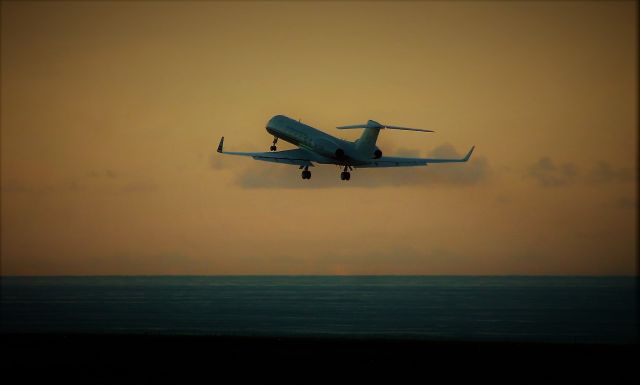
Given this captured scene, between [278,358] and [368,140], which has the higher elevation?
[368,140]

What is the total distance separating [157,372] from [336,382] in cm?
1879

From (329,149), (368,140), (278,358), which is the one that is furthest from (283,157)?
(278,358)

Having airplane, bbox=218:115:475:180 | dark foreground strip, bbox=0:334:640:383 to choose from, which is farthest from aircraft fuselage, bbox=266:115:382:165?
dark foreground strip, bbox=0:334:640:383

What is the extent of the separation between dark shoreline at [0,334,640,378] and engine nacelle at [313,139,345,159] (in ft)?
71.9

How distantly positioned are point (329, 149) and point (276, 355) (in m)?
24.2

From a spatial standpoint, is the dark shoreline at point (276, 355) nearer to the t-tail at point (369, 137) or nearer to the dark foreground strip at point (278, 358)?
the dark foreground strip at point (278, 358)

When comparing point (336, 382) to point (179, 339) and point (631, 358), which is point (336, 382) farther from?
point (179, 339)

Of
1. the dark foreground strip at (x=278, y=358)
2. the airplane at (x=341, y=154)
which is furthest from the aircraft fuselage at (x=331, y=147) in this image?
the dark foreground strip at (x=278, y=358)

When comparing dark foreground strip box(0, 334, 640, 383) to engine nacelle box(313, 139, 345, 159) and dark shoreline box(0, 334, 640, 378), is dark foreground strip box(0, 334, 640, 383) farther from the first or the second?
engine nacelle box(313, 139, 345, 159)

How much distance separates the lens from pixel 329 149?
302ft

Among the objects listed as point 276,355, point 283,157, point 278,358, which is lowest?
point 278,358

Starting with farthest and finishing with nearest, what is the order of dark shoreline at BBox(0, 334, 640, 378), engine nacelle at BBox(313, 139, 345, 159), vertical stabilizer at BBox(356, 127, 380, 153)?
vertical stabilizer at BBox(356, 127, 380, 153)
engine nacelle at BBox(313, 139, 345, 159)
dark shoreline at BBox(0, 334, 640, 378)

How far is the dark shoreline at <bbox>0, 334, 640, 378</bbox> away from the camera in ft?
291

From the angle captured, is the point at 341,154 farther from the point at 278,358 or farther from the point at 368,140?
the point at 278,358
